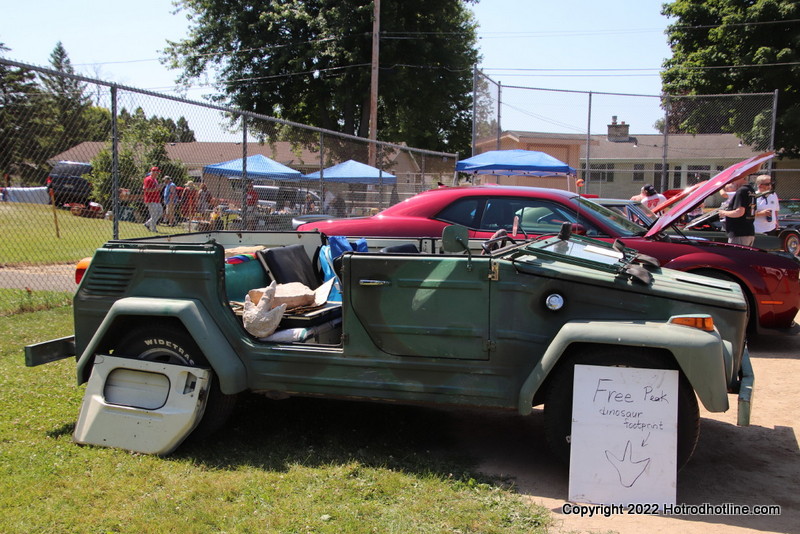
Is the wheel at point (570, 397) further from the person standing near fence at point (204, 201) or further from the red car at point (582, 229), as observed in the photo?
the person standing near fence at point (204, 201)

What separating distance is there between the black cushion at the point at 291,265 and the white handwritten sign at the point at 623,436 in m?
2.26

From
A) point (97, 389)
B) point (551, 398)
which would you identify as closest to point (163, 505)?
point (97, 389)

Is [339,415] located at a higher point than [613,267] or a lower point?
lower

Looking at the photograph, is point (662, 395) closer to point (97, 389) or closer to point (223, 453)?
point (223, 453)

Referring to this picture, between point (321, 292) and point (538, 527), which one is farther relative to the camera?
point (321, 292)

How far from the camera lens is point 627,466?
3.55 m

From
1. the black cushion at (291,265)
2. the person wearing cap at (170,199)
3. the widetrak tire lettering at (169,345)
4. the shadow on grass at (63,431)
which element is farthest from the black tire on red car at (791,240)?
the shadow on grass at (63,431)

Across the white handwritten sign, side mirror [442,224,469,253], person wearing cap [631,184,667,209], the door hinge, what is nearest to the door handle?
side mirror [442,224,469,253]

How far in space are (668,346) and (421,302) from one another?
130 cm

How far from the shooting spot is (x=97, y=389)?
13.8 ft

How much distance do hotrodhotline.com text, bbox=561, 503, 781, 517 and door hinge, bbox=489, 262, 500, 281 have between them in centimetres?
122

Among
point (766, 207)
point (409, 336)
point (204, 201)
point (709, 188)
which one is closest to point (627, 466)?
point (409, 336)

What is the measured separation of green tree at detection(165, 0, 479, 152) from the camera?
30484 mm

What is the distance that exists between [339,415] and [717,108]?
58.3 ft
